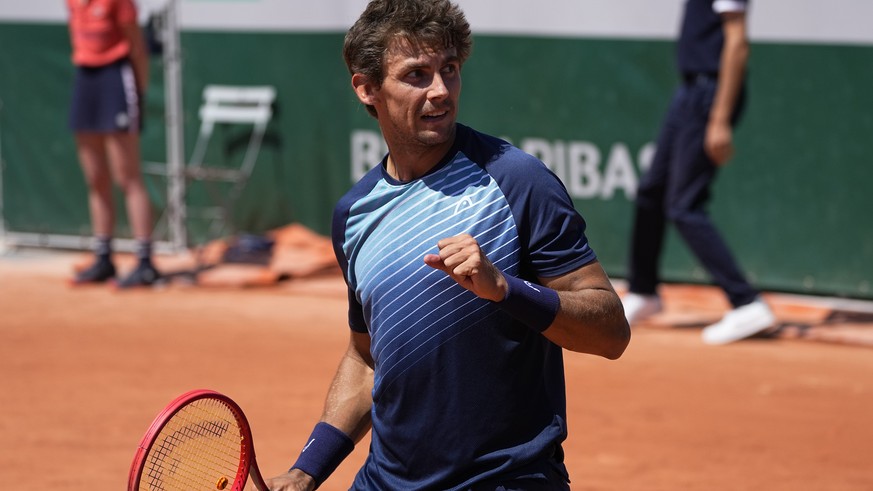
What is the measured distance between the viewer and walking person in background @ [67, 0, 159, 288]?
27.5 feet

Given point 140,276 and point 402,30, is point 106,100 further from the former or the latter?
point 402,30

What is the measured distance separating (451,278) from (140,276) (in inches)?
249

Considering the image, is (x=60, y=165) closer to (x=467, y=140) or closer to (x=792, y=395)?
(x=792, y=395)

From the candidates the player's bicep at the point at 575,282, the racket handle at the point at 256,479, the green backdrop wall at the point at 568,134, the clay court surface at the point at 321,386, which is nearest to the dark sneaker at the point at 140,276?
the clay court surface at the point at 321,386

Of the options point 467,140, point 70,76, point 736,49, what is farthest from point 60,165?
point 467,140

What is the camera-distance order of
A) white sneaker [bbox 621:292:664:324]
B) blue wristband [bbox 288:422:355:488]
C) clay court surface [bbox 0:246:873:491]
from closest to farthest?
blue wristband [bbox 288:422:355:488] → clay court surface [bbox 0:246:873:491] → white sneaker [bbox 621:292:664:324]

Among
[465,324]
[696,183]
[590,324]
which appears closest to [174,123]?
[696,183]

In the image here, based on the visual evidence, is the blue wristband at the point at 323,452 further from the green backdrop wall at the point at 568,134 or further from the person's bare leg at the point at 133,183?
the person's bare leg at the point at 133,183

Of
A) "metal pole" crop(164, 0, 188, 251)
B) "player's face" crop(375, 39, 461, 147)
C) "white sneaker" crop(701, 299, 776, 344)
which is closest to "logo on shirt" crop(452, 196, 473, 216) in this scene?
"player's face" crop(375, 39, 461, 147)

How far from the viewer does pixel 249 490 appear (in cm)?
397

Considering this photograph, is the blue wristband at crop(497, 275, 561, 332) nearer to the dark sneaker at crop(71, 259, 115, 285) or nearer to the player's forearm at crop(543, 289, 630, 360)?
the player's forearm at crop(543, 289, 630, 360)

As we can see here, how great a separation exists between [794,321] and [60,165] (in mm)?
5347

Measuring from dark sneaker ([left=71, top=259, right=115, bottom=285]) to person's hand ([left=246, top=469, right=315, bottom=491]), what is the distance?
624 centimetres

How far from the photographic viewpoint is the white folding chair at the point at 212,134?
9.28 meters
